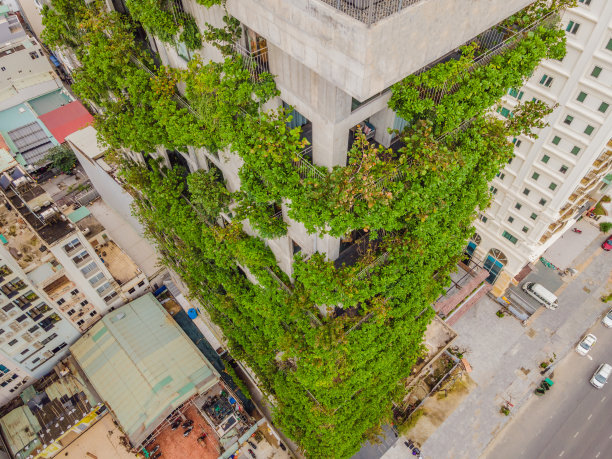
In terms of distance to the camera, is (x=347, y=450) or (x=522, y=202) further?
(x=522, y=202)

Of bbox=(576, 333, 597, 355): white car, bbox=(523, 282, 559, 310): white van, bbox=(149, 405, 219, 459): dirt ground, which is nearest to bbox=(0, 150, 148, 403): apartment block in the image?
bbox=(149, 405, 219, 459): dirt ground

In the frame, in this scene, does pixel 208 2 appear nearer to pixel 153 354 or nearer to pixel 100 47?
pixel 100 47

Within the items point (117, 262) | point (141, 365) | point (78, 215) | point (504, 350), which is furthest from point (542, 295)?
point (78, 215)

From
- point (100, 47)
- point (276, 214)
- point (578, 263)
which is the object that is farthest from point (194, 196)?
point (578, 263)

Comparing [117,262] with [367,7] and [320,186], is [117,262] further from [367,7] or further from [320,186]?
[367,7]

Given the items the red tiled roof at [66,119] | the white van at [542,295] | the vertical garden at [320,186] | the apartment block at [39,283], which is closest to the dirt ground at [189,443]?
the vertical garden at [320,186]
